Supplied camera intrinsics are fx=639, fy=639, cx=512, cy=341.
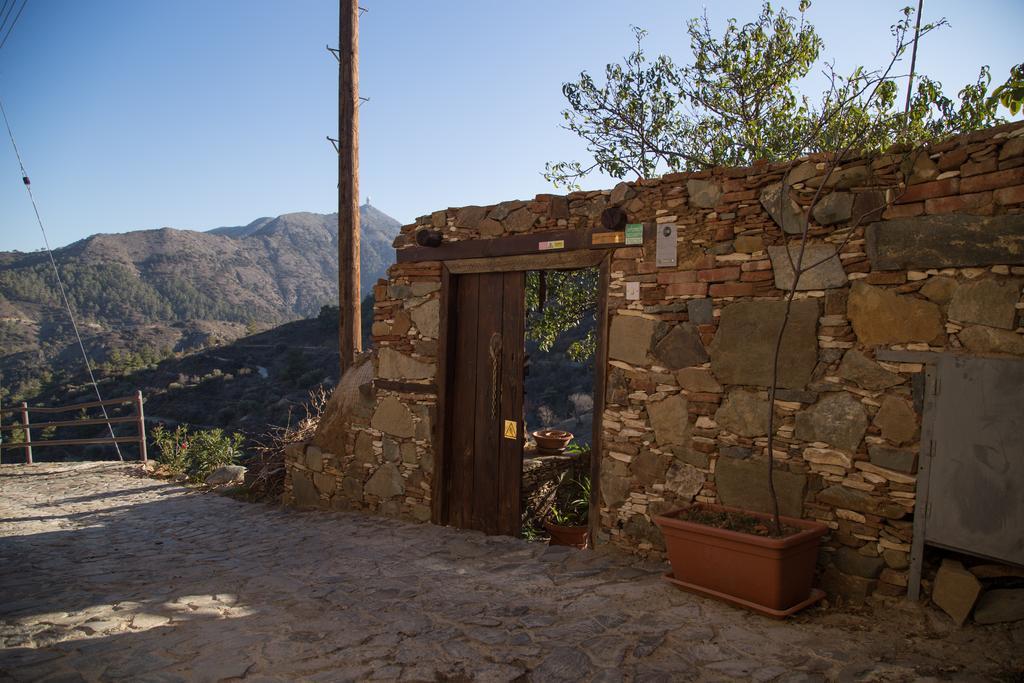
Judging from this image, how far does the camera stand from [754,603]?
124 inches

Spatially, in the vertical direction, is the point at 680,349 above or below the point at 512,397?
above

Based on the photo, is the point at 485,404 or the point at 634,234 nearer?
the point at 634,234

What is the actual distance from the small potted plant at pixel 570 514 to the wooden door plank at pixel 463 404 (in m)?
0.77

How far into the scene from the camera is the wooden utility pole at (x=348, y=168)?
7172 mm

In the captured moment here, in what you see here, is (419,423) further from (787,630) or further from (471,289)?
(787,630)

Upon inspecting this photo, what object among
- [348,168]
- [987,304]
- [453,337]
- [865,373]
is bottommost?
[865,373]

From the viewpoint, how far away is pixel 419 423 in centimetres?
531

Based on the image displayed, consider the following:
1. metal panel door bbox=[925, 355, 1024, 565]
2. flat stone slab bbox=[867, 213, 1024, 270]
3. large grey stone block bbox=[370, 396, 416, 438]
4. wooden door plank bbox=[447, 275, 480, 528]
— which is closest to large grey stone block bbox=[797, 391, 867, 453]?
metal panel door bbox=[925, 355, 1024, 565]

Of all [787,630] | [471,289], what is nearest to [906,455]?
[787,630]

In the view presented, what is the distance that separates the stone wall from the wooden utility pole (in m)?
3.10

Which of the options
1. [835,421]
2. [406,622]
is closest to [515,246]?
[835,421]

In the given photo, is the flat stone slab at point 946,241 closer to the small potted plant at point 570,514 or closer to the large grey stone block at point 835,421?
the large grey stone block at point 835,421

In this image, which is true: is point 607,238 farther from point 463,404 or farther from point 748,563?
point 748,563

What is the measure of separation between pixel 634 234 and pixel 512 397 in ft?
A: 5.15
